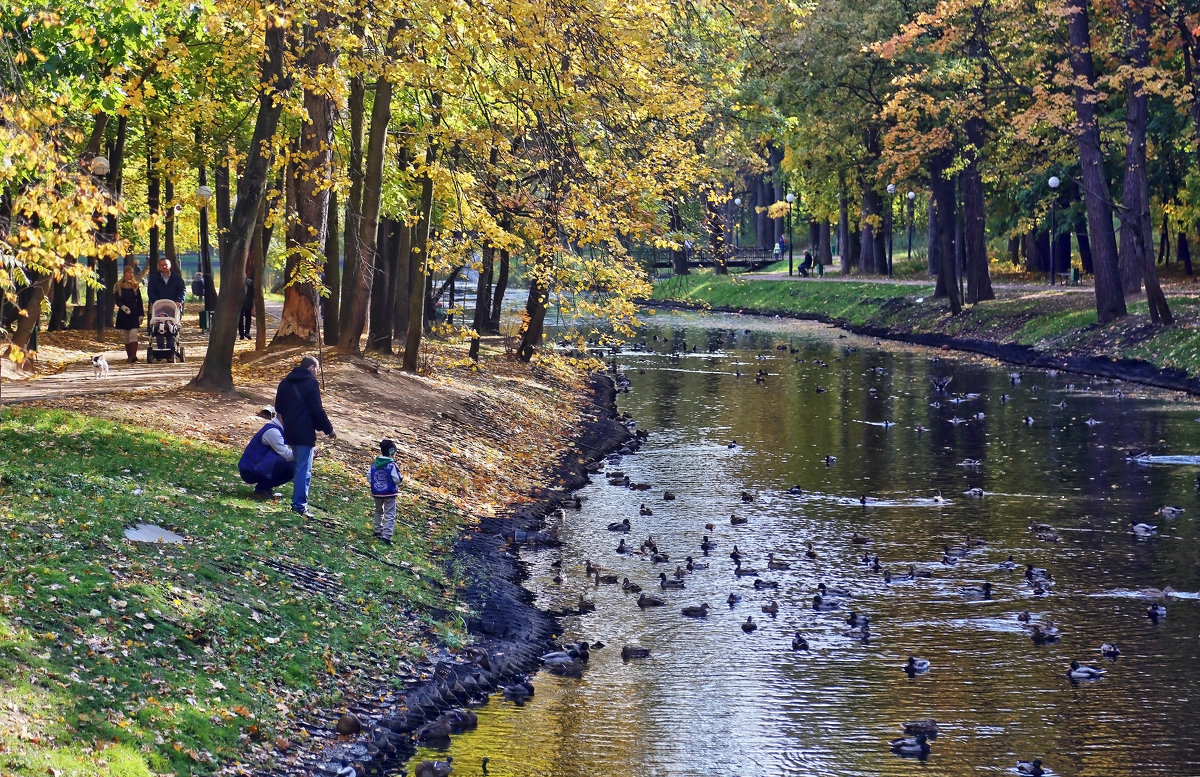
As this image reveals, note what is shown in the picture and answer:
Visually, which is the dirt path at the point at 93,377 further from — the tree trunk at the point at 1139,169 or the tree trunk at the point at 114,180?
the tree trunk at the point at 1139,169

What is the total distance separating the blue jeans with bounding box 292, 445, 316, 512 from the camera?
16.1m

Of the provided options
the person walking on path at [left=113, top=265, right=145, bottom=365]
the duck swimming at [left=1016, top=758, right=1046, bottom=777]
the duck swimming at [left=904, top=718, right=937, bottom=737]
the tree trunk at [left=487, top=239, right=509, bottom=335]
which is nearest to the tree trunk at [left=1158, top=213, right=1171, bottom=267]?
the tree trunk at [left=487, top=239, right=509, bottom=335]

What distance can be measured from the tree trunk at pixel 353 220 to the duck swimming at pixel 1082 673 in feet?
52.6

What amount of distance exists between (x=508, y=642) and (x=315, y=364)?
436 centimetres

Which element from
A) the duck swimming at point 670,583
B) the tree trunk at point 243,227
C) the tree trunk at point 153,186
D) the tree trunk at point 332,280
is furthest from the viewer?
the tree trunk at point 153,186

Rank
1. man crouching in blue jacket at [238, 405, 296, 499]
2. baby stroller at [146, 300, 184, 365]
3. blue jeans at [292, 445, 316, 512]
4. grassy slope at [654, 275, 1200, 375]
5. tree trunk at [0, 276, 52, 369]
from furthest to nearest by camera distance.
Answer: grassy slope at [654, 275, 1200, 375]
baby stroller at [146, 300, 184, 365]
tree trunk at [0, 276, 52, 369]
blue jeans at [292, 445, 316, 512]
man crouching in blue jacket at [238, 405, 296, 499]

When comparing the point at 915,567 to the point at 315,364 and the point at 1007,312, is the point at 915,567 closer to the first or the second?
the point at 315,364

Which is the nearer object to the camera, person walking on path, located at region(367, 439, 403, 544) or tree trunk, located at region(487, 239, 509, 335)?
person walking on path, located at region(367, 439, 403, 544)

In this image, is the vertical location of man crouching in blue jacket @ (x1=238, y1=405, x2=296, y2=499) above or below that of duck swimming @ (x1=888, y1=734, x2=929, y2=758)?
above

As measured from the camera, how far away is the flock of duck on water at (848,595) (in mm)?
12977

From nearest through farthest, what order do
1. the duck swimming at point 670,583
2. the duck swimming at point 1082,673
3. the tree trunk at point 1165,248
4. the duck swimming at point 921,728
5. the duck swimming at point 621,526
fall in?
the duck swimming at point 921,728, the duck swimming at point 1082,673, the duck swimming at point 670,583, the duck swimming at point 621,526, the tree trunk at point 1165,248

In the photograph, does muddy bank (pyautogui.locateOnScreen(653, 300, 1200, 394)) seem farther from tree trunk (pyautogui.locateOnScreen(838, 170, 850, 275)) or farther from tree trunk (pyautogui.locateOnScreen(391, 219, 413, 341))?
tree trunk (pyautogui.locateOnScreen(391, 219, 413, 341))

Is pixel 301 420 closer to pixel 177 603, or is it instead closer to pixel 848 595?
pixel 177 603

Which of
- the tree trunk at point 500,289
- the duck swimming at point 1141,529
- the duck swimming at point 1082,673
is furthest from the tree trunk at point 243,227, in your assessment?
the tree trunk at point 500,289
